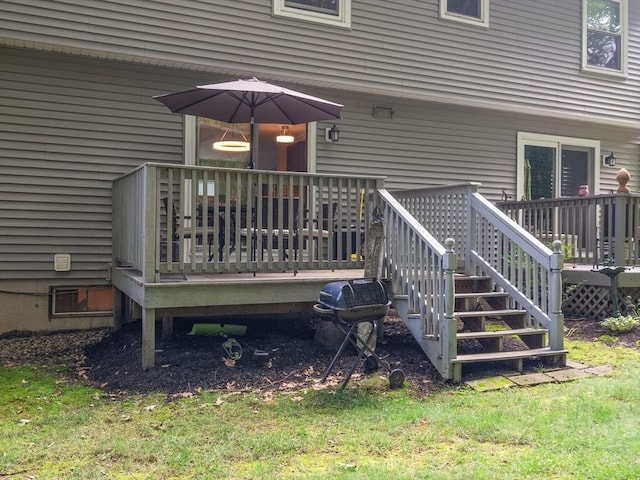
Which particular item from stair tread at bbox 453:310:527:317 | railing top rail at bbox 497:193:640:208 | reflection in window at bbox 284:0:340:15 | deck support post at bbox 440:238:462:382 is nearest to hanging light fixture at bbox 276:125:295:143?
reflection in window at bbox 284:0:340:15

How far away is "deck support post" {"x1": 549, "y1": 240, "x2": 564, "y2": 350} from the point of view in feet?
15.9

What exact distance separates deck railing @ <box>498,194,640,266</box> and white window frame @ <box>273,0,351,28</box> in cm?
375

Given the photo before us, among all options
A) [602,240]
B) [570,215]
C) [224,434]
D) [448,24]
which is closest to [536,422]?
[224,434]

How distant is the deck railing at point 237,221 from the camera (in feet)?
15.4

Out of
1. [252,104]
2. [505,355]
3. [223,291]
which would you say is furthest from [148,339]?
[505,355]

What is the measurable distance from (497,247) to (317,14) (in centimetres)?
420

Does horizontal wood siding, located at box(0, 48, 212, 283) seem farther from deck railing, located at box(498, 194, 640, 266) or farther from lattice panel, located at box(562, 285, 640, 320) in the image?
lattice panel, located at box(562, 285, 640, 320)

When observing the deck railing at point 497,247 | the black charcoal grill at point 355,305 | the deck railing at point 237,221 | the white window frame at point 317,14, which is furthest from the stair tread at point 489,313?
the white window frame at point 317,14

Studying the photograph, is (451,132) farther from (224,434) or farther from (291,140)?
(224,434)

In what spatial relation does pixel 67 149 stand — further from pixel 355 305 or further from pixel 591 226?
pixel 591 226

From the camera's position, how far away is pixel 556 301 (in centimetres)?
491

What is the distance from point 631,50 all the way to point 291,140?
6824 mm

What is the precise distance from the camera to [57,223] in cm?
650

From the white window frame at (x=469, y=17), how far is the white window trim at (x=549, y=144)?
200 centimetres
